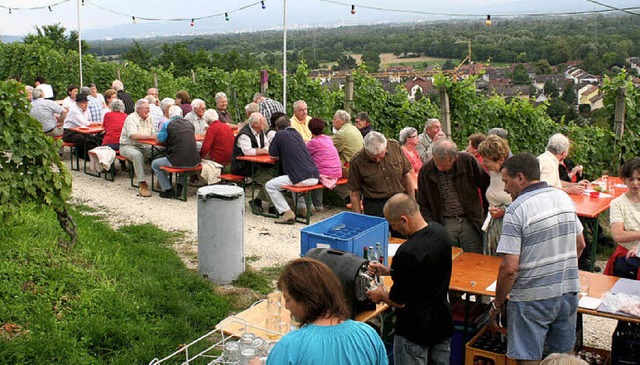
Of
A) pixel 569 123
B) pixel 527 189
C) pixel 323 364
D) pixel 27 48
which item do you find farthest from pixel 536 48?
pixel 323 364

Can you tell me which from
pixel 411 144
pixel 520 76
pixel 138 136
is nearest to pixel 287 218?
pixel 411 144

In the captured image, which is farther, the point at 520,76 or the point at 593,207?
the point at 520,76

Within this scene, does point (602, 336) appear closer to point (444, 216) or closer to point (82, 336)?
point (444, 216)

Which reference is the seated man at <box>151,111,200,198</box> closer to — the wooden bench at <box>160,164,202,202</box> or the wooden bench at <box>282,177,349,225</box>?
the wooden bench at <box>160,164,202,202</box>

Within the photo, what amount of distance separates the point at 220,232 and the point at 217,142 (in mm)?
3755

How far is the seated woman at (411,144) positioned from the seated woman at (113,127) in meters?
5.05

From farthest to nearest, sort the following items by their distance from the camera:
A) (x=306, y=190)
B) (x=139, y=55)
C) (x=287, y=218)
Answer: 1. (x=139, y=55)
2. (x=287, y=218)
3. (x=306, y=190)

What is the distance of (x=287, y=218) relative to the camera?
9.40 m

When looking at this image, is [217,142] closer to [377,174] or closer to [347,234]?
[377,174]

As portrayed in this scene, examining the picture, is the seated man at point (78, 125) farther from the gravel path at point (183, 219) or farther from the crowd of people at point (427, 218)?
the crowd of people at point (427, 218)

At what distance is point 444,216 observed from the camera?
6324 mm

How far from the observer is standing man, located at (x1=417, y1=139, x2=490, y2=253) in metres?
6.19

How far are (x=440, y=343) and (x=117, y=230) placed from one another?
545 cm

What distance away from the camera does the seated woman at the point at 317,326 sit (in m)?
2.85
